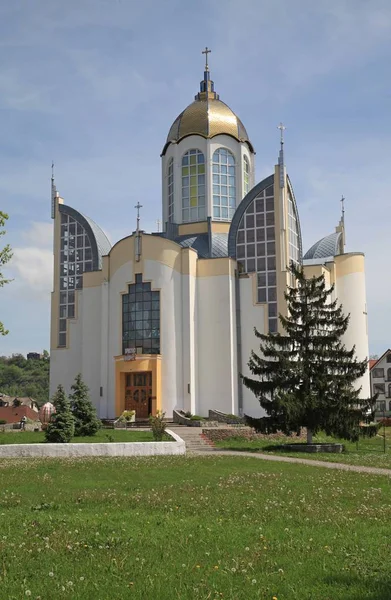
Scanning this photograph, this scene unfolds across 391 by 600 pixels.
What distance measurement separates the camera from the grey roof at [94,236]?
45531 mm

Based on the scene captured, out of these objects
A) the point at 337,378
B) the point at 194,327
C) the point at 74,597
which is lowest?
the point at 74,597

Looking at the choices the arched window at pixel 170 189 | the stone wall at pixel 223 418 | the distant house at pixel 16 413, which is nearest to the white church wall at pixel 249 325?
the stone wall at pixel 223 418

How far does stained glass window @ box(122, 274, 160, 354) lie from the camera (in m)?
40.1

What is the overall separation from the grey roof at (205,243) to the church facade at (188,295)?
7 cm

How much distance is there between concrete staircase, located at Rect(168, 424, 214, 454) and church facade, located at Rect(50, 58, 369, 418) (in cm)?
464

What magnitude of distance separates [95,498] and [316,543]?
4.69 meters

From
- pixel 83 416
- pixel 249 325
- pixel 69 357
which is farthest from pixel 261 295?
pixel 83 416

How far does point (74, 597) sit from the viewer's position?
5910 mm

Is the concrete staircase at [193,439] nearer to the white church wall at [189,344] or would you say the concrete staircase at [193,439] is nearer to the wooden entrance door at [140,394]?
the white church wall at [189,344]

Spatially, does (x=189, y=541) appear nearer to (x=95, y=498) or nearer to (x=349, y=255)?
(x=95, y=498)

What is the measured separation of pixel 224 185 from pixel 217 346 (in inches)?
509

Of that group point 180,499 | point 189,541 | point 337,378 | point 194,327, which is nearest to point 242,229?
point 194,327

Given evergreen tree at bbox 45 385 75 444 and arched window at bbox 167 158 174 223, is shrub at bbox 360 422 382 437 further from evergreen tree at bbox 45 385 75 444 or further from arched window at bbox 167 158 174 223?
arched window at bbox 167 158 174 223

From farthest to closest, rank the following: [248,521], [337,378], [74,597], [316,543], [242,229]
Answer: [242,229] < [337,378] < [248,521] < [316,543] < [74,597]
